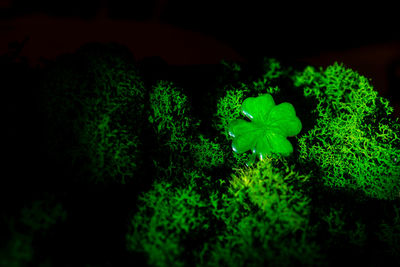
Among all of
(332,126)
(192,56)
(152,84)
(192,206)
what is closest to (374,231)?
(332,126)

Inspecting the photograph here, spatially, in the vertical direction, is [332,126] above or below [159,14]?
below

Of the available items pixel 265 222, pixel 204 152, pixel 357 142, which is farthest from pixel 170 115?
pixel 357 142

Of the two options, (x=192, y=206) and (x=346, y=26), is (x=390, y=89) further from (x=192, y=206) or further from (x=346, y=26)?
(x=192, y=206)

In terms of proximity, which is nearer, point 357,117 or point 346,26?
point 357,117

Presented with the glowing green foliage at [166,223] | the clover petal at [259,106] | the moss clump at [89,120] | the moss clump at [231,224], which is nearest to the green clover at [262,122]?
the clover petal at [259,106]

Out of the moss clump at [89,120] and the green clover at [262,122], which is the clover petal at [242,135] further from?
the moss clump at [89,120]

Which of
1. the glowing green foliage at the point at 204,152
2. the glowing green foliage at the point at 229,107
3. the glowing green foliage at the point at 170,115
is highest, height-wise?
the glowing green foliage at the point at 229,107

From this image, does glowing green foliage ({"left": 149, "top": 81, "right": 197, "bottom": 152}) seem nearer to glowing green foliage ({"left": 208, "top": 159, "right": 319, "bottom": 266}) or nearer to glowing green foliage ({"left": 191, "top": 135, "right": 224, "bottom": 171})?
glowing green foliage ({"left": 191, "top": 135, "right": 224, "bottom": 171})

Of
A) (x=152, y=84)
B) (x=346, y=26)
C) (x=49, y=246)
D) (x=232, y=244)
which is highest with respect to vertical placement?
(x=346, y=26)
